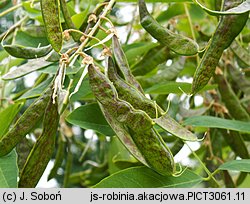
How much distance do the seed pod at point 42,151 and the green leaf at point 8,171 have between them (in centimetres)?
5

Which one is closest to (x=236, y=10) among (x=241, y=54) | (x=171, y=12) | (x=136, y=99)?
(x=136, y=99)

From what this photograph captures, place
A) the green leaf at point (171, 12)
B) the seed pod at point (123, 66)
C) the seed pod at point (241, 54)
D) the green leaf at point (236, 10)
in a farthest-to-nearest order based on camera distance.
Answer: the green leaf at point (171, 12)
the seed pod at point (241, 54)
the seed pod at point (123, 66)
the green leaf at point (236, 10)

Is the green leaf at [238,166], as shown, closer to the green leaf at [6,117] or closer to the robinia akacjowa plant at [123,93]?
the robinia akacjowa plant at [123,93]

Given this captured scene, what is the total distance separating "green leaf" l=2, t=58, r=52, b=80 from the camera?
1146 mm

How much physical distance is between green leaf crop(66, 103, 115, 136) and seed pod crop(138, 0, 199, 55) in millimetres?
245

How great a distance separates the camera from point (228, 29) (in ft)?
3.58

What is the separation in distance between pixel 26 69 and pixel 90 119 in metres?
0.22

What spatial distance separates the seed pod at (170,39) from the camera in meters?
1.14

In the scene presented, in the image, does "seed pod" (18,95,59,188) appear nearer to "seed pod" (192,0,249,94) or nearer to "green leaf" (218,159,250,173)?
"seed pod" (192,0,249,94)

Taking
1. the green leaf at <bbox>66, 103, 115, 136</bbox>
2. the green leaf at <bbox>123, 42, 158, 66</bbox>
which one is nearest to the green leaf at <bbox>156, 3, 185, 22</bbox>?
the green leaf at <bbox>123, 42, 158, 66</bbox>

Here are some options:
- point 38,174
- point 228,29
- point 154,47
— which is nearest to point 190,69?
point 154,47

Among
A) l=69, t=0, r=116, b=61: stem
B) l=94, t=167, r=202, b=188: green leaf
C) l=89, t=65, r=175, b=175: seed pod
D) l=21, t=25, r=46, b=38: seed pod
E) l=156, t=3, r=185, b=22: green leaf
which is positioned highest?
l=69, t=0, r=116, b=61: stem

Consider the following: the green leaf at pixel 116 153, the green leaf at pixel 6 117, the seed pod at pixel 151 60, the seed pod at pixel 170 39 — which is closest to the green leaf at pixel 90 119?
the green leaf at pixel 6 117

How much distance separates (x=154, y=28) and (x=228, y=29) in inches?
6.2
